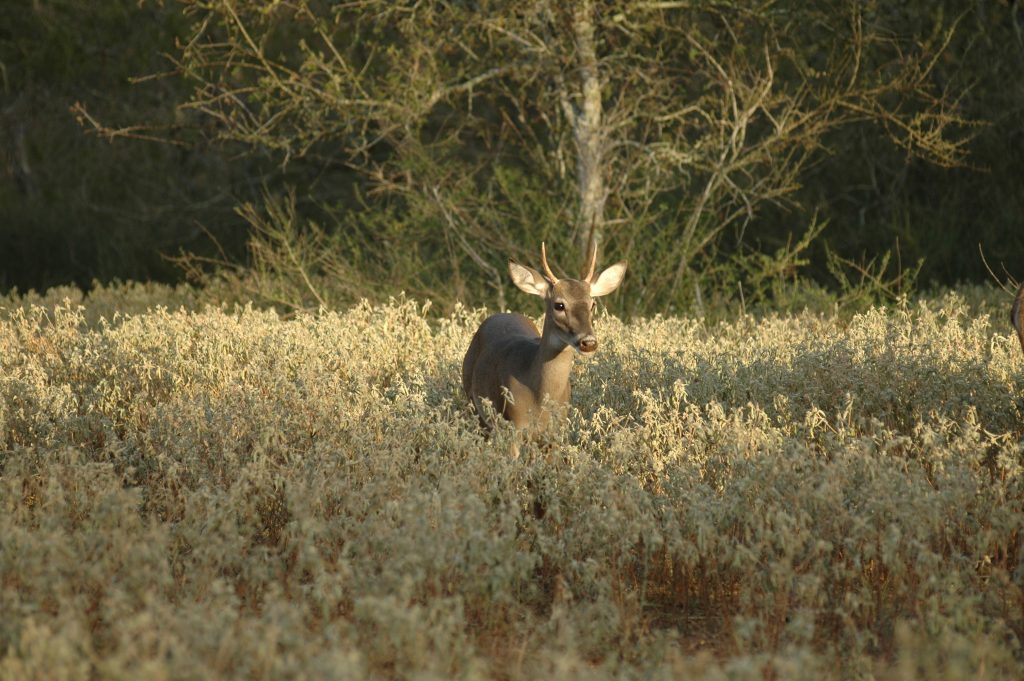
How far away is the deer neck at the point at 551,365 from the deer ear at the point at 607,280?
2.07ft

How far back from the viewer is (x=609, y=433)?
21.0ft

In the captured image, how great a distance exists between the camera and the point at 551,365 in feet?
22.5

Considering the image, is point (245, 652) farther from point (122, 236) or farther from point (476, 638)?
point (122, 236)

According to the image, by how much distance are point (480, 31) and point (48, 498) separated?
7375 millimetres

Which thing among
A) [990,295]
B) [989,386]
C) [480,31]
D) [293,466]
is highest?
[480,31]

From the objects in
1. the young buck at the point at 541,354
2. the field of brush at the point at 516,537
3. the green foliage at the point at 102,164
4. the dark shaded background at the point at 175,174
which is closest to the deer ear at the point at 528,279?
the young buck at the point at 541,354

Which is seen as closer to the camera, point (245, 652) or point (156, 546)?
point (245, 652)

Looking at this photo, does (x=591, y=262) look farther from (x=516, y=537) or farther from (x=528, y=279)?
(x=516, y=537)

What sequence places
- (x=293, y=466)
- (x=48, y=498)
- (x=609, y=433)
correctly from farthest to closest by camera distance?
(x=609, y=433) → (x=293, y=466) → (x=48, y=498)

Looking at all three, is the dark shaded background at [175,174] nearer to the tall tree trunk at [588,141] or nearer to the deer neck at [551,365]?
the tall tree trunk at [588,141]

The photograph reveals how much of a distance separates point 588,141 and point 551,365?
5636mm

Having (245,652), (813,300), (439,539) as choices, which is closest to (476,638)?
(439,539)

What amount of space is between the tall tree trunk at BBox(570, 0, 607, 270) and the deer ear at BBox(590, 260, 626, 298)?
4.20 m

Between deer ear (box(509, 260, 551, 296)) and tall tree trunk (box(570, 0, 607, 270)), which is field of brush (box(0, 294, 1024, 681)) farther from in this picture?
tall tree trunk (box(570, 0, 607, 270))
